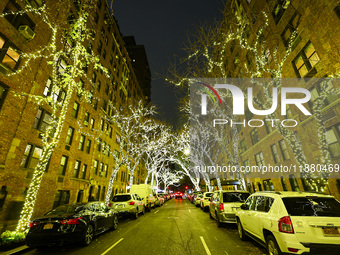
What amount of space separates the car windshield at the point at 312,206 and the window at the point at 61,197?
16.2 m

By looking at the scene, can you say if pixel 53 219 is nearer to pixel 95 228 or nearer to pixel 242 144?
pixel 95 228

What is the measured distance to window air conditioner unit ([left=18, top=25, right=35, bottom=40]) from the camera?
1074 cm

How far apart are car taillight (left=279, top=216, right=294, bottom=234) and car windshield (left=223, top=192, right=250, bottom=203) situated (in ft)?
15.9

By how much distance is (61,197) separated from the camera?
48.6 feet

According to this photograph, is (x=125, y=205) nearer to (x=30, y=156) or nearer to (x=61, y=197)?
(x=61, y=197)

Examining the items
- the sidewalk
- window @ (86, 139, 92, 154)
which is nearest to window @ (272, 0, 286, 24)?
the sidewalk

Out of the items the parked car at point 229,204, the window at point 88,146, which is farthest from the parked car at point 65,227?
the window at point 88,146

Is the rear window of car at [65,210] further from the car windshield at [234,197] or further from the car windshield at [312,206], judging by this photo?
the car windshield at [312,206]

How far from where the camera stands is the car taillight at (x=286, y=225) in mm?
3842

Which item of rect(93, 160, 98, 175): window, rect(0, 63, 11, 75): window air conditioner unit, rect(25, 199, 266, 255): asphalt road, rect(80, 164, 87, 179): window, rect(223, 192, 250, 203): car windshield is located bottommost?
rect(25, 199, 266, 255): asphalt road

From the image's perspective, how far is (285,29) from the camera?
15.6 metres

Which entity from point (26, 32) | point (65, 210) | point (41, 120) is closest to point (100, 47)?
point (26, 32)

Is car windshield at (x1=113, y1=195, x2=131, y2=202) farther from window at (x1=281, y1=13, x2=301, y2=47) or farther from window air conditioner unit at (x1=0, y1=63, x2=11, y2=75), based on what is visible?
window at (x1=281, y1=13, x2=301, y2=47)

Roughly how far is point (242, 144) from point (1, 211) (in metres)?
27.1
